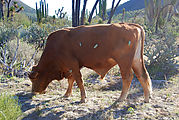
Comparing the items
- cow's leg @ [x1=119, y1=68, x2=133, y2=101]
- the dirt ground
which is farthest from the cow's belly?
the dirt ground

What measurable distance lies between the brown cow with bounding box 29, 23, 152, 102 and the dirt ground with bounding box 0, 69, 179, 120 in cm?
28

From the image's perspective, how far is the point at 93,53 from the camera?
400 centimetres

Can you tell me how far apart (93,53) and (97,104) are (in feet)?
3.72

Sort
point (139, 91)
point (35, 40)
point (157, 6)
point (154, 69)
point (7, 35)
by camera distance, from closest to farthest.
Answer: point (139, 91), point (154, 69), point (7, 35), point (35, 40), point (157, 6)

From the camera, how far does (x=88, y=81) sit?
6.23 metres

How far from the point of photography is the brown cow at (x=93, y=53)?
3.88 m

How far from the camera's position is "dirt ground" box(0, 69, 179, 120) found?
3.57m

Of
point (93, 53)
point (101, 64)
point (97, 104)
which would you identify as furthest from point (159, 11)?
point (97, 104)

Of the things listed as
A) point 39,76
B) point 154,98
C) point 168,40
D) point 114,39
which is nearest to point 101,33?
point 114,39

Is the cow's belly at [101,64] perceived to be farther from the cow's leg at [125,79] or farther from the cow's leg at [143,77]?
the cow's leg at [143,77]

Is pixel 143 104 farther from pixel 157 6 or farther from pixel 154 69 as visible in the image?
pixel 157 6

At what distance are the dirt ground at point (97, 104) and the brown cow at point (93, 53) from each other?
28 cm

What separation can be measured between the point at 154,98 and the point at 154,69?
Result: 94.7 inches

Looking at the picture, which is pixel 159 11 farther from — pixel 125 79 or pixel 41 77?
pixel 41 77
